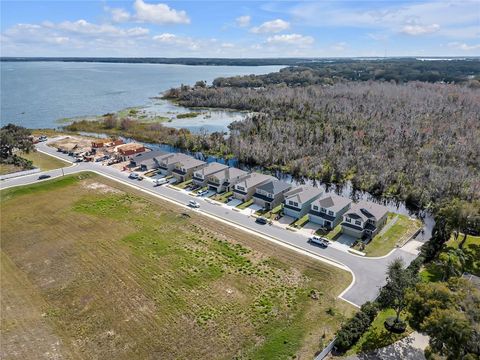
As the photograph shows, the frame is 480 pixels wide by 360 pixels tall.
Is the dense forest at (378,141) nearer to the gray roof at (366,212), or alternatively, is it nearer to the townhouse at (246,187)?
the gray roof at (366,212)

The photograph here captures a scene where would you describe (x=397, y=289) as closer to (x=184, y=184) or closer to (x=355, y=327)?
(x=355, y=327)

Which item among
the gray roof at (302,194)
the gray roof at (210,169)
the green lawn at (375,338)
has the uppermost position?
the gray roof at (210,169)

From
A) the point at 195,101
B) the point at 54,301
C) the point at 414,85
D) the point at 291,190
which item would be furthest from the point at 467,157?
the point at 195,101

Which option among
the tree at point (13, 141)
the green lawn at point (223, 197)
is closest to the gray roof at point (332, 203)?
the green lawn at point (223, 197)

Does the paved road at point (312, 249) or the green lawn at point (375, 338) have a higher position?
the paved road at point (312, 249)

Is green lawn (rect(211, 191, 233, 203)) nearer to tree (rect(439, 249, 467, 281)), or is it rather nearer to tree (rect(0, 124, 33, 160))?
tree (rect(439, 249, 467, 281))
